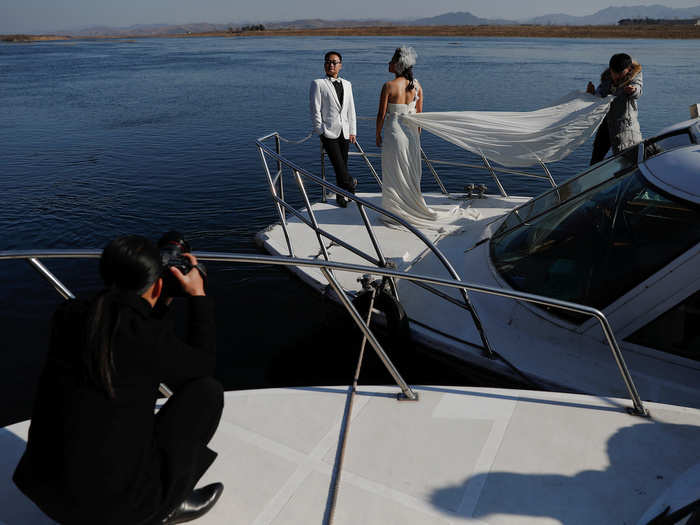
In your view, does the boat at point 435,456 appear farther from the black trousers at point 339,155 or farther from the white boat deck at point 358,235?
the black trousers at point 339,155

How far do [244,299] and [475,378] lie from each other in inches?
134

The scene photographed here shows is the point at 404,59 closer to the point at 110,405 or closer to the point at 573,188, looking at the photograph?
the point at 573,188

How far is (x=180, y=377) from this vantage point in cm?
179

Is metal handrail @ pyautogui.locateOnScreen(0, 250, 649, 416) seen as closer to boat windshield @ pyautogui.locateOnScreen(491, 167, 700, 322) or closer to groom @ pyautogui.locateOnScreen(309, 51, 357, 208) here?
boat windshield @ pyautogui.locateOnScreen(491, 167, 700, 322)

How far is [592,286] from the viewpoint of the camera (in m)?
3.40

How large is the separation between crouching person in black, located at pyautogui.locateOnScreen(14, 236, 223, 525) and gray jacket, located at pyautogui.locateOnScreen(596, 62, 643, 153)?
5.29 m

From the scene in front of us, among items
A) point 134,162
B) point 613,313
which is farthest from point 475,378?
point 134,162

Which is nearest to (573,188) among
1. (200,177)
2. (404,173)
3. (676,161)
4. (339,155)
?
(676,161)

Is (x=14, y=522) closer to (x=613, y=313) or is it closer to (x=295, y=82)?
(x=613, y=313)

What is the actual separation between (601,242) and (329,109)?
4.18 meters

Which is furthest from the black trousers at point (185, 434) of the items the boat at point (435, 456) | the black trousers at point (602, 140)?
the black trousers at point (602, 140)

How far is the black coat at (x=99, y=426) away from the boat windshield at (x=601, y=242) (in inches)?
112

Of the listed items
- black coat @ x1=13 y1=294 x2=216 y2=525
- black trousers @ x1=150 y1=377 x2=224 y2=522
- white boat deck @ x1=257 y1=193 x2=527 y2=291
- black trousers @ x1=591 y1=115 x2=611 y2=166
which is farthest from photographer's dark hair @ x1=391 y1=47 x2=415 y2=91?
black coat @ x1=13 y1=294 x2=216 y2=525

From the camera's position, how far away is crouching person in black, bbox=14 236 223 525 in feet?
4.98
